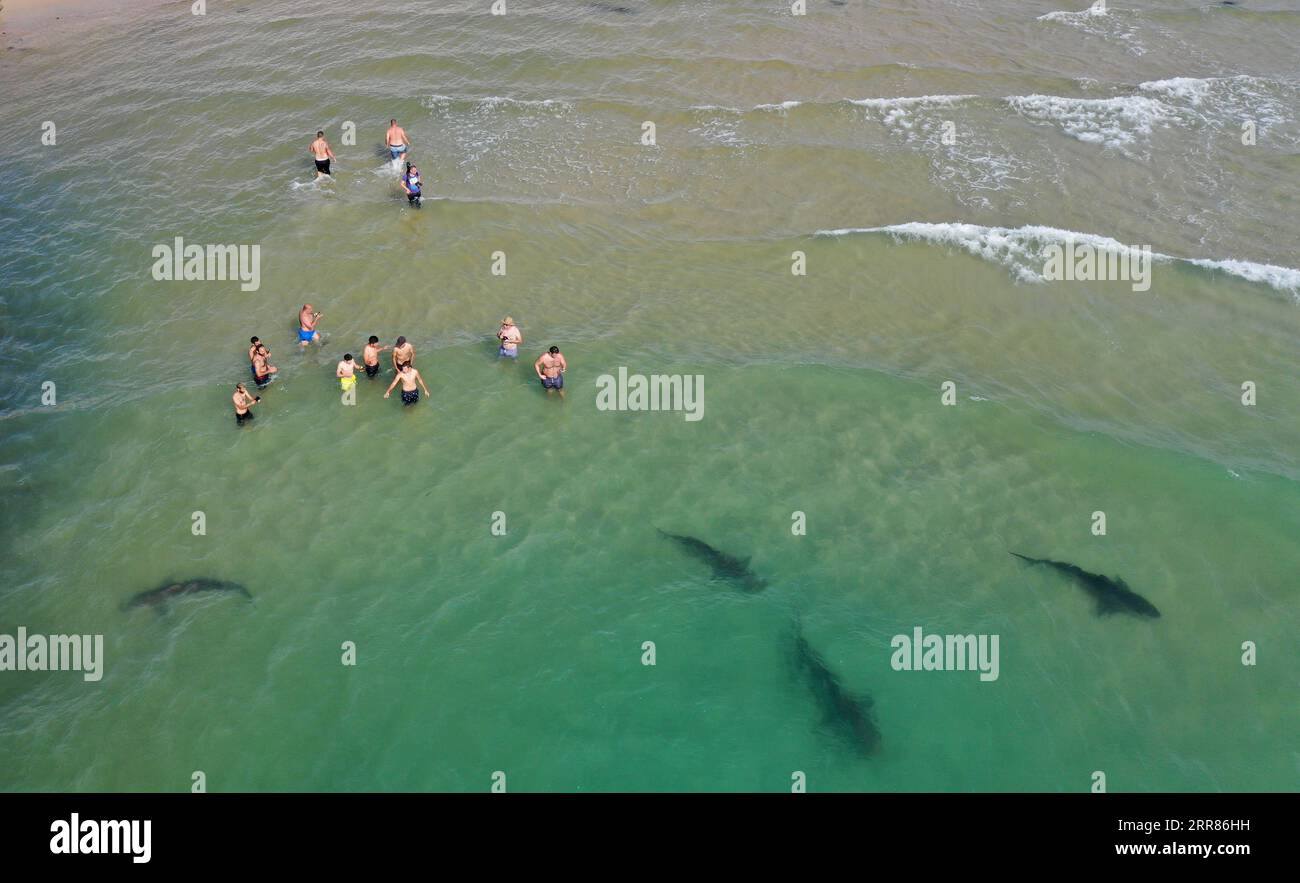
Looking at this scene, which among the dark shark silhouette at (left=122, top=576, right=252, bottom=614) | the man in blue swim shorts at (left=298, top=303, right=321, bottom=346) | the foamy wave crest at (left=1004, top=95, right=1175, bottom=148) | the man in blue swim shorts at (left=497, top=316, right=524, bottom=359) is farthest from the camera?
the foamy wave crest at (left=1004, top=95, right=1175, bottom=148)

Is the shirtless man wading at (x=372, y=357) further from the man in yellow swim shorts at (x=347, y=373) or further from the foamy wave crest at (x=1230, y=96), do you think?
the foamy wave crest at (x=1230, y=96)

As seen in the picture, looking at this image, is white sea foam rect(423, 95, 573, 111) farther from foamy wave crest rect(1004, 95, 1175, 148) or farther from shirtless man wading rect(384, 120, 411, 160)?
foamy wave crest rect(1004, 95, 1175, 148)

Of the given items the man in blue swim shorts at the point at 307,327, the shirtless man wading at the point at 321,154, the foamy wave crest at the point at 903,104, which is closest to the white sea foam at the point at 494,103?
the shirtless man wading at the point at 321,154

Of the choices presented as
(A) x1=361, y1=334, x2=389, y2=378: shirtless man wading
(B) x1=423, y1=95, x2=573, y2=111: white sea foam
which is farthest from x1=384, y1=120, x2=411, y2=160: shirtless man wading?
(A) x1=361, y1=334, x2=389, y2=378: shirtless man wading

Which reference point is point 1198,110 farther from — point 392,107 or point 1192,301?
point 392,107

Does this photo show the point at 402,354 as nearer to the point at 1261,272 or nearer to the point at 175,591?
the point at 175,591

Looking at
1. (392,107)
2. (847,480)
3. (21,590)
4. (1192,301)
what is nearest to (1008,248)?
(1192,301)
